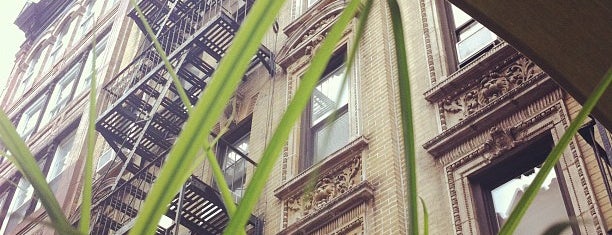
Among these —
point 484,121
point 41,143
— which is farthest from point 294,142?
point 41,143

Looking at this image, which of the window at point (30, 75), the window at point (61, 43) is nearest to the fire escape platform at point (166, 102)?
the window at point (61, 43)

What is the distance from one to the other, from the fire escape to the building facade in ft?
0.11

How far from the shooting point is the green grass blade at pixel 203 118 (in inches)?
24.5

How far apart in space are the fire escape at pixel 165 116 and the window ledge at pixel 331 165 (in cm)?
56

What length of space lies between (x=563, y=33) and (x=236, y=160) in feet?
28.3

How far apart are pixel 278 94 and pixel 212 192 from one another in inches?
78.4

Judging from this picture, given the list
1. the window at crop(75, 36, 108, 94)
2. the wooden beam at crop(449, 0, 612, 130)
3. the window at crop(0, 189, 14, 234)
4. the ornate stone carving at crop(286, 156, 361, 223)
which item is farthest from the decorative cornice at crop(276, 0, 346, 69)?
the window at crop(0, 189, 14, 234)

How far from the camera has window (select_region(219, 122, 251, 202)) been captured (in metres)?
10.3

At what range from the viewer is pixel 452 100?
24.6ft

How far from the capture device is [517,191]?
21.7ft

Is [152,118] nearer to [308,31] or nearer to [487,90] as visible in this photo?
[308,31]

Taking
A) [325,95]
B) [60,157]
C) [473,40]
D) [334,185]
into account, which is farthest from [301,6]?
[60,157]

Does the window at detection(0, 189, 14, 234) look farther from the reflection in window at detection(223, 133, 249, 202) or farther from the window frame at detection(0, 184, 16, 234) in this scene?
the reflection in window at detection(223, 133, 249, 202)

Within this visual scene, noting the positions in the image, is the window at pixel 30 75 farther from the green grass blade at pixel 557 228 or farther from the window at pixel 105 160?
the green grass blade at pixel 557 228
